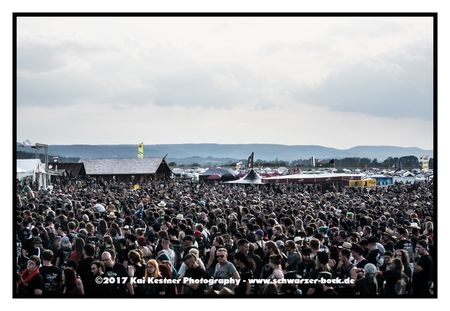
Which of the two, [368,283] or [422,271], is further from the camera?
[422,271]

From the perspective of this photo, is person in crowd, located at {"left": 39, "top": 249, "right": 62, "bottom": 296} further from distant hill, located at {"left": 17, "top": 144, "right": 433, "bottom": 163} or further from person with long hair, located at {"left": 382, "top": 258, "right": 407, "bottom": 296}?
person with long hair, located at {"left": 382, "top": 258, "right": 407, "bottom": 296}

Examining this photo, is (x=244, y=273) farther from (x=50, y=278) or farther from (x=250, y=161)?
(x=50, y=278)

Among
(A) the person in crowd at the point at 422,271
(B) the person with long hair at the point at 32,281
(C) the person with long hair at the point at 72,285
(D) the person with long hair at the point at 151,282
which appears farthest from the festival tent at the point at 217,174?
(B) the person with long hair at the point at 32,281

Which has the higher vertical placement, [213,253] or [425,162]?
[425,162]

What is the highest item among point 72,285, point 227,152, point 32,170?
point 227,152

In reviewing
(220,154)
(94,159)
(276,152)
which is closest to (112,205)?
(94,159)

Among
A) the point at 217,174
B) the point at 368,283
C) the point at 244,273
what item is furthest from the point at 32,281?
the point at 368,283
